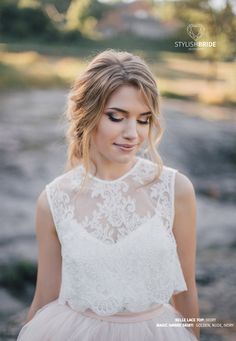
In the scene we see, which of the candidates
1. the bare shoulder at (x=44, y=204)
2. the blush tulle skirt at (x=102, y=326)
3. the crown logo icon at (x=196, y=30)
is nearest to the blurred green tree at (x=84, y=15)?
the crown logo icon at (x=196, y=30)

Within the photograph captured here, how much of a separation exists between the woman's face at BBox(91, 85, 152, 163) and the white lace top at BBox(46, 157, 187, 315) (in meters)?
0.13

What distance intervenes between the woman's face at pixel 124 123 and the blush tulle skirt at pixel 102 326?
439 millimetres

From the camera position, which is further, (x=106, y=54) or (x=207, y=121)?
(x=207, y=121)

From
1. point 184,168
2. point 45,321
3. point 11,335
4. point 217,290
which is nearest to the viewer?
point 45,321

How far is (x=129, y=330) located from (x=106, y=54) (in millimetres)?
750

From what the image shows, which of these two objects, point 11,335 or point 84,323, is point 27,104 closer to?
point 11,335

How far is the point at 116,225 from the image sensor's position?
1393mm

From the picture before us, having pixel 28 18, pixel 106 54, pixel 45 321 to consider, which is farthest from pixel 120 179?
pixel 28 18

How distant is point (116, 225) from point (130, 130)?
27 cm

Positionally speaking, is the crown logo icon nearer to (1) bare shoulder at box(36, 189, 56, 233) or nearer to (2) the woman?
→ (2) the woman

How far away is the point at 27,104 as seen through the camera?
2.75 meters

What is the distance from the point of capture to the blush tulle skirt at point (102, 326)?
4.43 feet

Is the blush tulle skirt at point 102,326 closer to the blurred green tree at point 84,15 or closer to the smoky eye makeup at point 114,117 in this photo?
the smoky eye makeup at point 114,117

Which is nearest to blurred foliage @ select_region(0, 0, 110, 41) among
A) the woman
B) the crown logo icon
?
the crown logo icon
